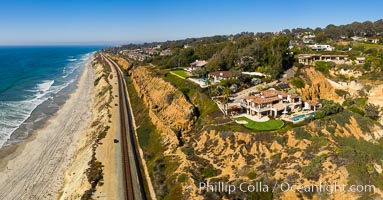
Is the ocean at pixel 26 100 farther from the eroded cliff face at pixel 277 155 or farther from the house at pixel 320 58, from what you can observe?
the house at pixel 320 58

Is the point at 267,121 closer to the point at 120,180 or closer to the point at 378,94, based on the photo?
the point at 120,180

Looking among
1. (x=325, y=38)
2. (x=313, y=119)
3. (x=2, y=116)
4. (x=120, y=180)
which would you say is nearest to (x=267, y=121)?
(x=313, y=119)

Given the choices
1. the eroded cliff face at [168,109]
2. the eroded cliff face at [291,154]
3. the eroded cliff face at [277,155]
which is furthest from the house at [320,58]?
the eroded cliff face at [168,109]

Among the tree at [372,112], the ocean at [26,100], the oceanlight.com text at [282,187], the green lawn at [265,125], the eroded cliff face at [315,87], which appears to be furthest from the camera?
the ocean at [26,100]

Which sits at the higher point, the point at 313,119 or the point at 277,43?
the point at 277,43

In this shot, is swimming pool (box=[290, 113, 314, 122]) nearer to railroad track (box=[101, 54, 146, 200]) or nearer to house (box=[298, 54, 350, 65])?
railroad track (box=[101, 54, 146, 200])

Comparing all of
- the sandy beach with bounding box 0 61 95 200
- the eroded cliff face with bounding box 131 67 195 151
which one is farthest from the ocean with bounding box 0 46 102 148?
the eroded cliff face with bounding box 131 67 195 151

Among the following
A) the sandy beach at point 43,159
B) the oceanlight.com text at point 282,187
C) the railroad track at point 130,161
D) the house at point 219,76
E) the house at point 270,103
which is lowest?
the sandy beach at point 43,159
